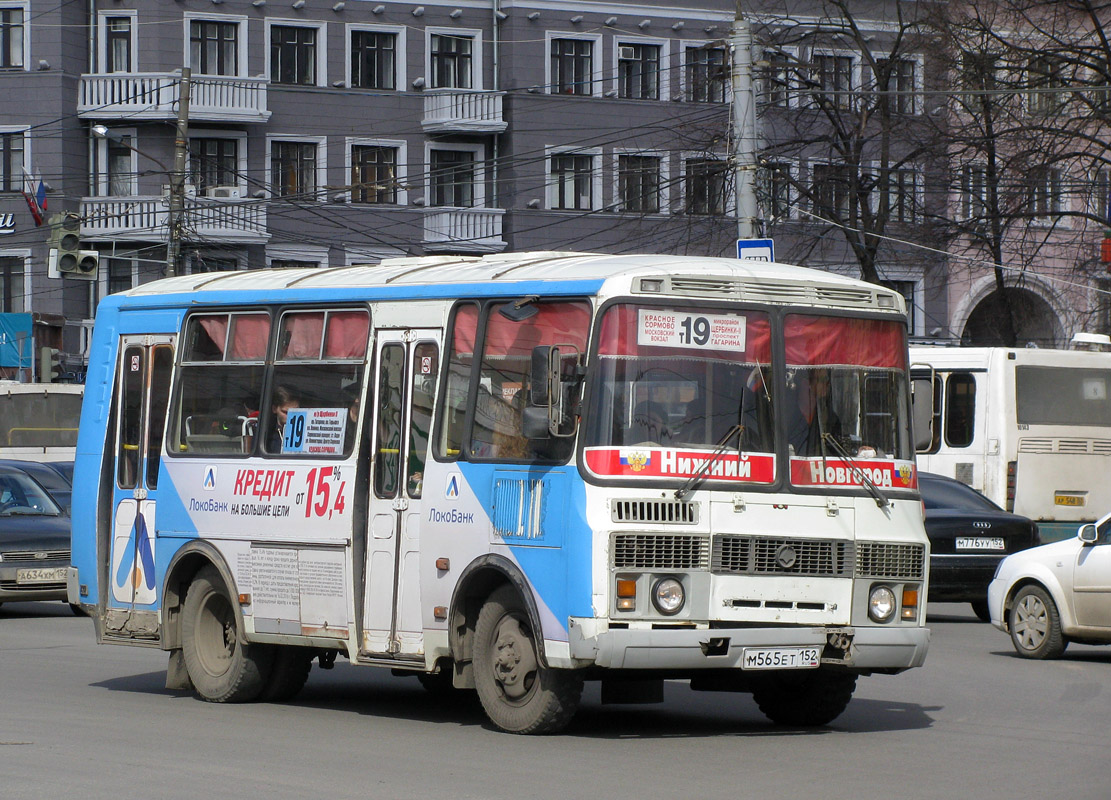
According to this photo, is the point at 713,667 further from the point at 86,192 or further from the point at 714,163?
the point at 86,192

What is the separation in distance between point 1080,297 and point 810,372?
38.0 metres

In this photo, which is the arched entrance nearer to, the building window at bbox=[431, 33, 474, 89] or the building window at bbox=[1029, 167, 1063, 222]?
the building window at bbox=[1029, 167, 1063, 222]

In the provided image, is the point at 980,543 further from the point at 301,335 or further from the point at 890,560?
the point at 301,335

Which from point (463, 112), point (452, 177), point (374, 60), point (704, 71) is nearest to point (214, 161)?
point (374, 60)

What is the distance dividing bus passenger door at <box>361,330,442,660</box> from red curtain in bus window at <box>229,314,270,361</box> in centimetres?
133

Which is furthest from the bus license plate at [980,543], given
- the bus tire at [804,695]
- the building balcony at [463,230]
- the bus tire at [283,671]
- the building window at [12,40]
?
the building window at [12,40]

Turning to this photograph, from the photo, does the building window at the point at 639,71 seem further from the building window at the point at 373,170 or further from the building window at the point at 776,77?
the building window at the point at 776,77

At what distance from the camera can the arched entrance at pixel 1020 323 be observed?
48.7 m

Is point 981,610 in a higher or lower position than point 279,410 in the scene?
lower

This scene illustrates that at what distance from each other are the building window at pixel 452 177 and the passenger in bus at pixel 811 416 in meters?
37.3

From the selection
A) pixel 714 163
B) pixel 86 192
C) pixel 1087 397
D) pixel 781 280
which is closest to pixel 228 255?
pixel 86 192

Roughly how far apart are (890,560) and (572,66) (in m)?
38.5

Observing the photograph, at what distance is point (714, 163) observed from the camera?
36.6m

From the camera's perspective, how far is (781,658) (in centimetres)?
1070
